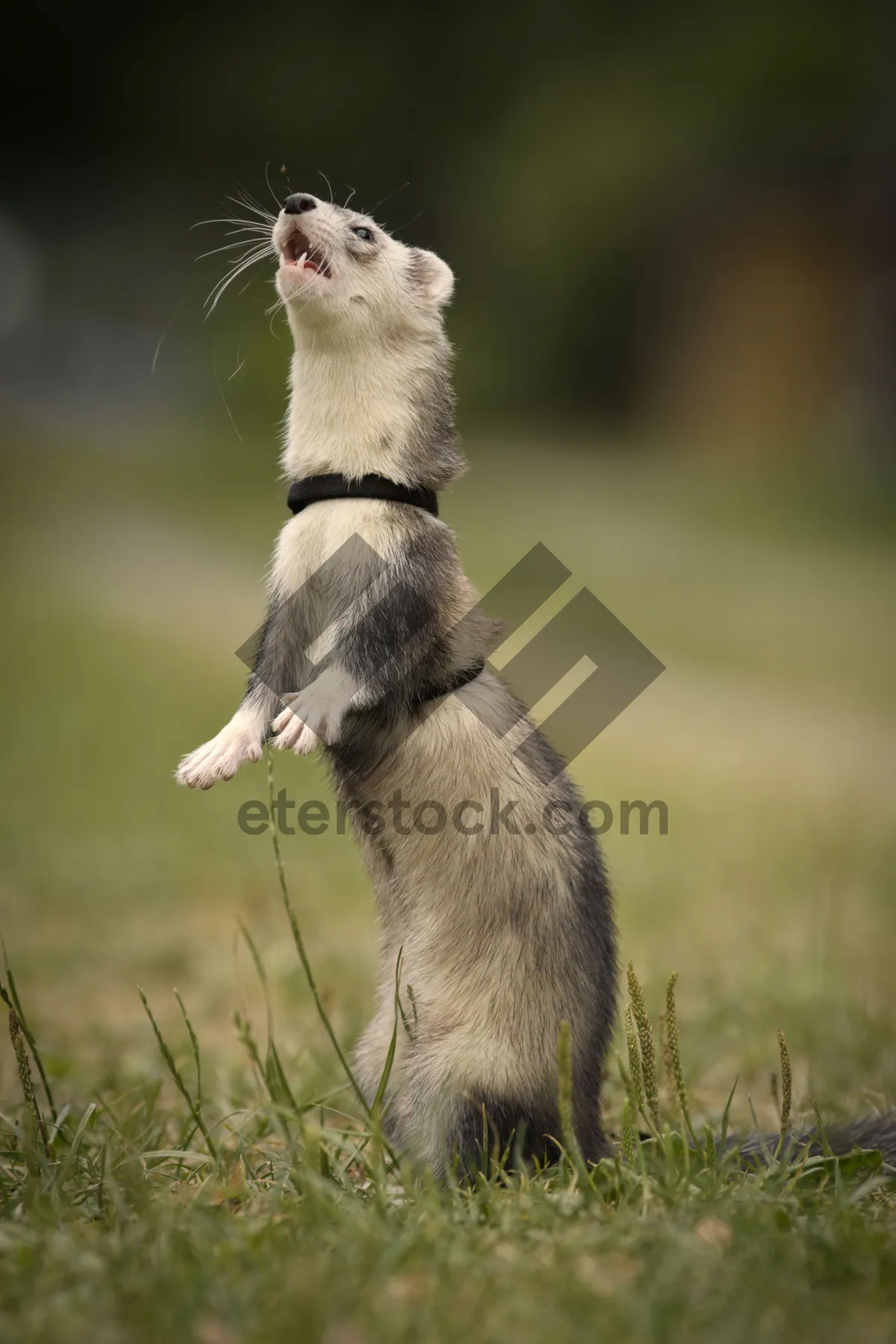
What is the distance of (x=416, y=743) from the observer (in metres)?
3.06

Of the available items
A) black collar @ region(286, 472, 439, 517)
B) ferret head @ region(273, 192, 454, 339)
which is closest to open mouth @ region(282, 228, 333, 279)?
ferret head @ region(273, 192, 454, 339)

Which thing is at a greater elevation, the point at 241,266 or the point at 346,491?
the point at 241,266

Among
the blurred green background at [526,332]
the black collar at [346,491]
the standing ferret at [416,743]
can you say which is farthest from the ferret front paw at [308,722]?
the blurred green background at [526,332]

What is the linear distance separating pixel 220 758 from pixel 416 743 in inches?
19.0

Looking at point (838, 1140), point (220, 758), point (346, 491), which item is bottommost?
point (838, 1140)

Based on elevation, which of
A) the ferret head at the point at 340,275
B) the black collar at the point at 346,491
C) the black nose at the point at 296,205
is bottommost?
the black collar at the point at 346,491

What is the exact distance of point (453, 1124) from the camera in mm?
2863

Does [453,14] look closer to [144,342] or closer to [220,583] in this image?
[144,342]

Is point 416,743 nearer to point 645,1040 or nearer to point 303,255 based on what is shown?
point 645,1040

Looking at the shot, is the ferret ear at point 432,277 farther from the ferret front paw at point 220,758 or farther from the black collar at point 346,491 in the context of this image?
the ferret front paw at point 220,758

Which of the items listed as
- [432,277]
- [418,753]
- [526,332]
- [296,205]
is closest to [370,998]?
[418,753]

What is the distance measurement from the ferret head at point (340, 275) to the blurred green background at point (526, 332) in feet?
19.3

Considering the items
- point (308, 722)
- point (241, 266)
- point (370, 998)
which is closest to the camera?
point (308, 722)

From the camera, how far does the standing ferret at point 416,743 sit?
291 centimetres
